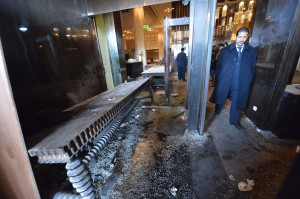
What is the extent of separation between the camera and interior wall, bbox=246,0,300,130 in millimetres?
1920

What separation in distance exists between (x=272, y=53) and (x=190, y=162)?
2185mm

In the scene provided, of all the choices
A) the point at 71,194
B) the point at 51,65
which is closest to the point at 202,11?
the point at 51,65

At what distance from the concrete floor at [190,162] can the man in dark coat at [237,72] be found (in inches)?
24.0

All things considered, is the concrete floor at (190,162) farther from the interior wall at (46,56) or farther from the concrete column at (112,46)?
the concrete column at (112,46)

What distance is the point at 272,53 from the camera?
2227 millimetres

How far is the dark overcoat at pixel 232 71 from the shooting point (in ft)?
7.53

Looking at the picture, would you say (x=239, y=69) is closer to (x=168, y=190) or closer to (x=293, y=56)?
(x=293, y=56)

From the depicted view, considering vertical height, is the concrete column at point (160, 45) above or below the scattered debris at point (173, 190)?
above

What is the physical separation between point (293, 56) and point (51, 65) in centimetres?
333

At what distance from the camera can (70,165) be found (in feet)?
3.38

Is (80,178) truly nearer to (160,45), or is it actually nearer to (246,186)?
(246,186)

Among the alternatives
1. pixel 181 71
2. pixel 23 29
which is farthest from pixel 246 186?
pixel 181 71

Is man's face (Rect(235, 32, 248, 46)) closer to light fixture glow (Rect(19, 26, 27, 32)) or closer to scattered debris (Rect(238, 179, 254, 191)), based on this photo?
scattered debris (Rect(238, 179, 254, 191))

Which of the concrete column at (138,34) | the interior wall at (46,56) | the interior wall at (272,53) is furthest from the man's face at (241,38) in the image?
the concrete column at (138,34)
